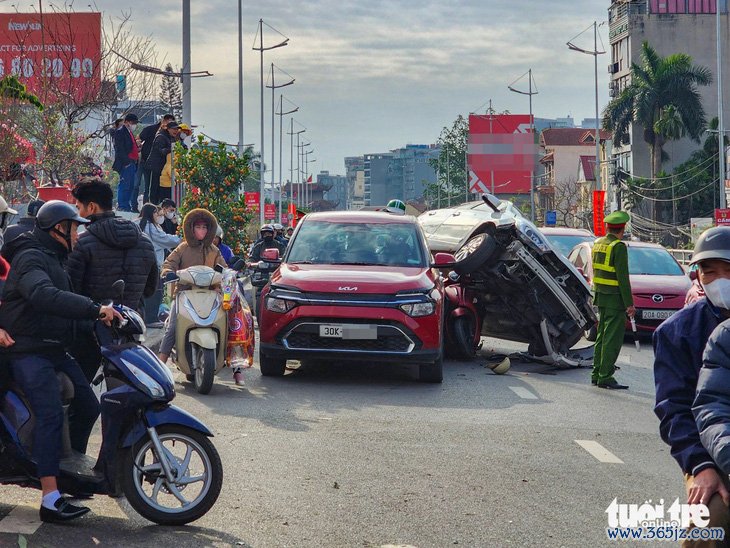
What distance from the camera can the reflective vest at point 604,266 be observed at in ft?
43.6

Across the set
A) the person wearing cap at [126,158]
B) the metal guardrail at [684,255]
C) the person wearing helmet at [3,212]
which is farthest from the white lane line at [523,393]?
the metal guardrail at [684,255]

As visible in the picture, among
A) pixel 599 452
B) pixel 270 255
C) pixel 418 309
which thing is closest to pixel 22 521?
pixel 599 452

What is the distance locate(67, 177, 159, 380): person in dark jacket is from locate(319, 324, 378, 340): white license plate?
14.2ft

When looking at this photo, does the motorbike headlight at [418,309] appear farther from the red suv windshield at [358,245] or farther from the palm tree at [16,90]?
the palm tree at [16,90]

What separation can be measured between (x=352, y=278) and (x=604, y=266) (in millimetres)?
2647

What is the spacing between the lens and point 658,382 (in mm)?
4504

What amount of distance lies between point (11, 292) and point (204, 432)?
126cm

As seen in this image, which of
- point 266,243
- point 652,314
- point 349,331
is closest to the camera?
point 349,331

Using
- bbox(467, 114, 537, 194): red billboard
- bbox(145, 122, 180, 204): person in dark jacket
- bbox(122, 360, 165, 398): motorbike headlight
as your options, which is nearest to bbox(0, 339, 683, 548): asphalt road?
bbox(122, 360, 165, 398): motorbike headlight

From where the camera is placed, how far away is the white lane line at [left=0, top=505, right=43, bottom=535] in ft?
21.0

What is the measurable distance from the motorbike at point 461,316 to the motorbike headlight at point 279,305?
3172 millimetres

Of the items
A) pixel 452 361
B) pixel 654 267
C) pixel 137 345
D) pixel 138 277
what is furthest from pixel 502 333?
pixel 137 345

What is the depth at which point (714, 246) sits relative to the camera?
4.43 metres

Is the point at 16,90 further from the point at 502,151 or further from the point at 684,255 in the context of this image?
the point at 502,151
